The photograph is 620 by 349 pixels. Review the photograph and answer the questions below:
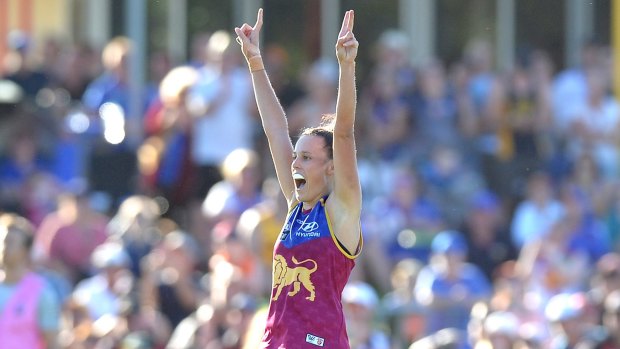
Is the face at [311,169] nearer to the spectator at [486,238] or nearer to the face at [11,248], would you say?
the face at [11,248]

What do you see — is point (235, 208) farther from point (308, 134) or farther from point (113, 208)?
point (308, 134)

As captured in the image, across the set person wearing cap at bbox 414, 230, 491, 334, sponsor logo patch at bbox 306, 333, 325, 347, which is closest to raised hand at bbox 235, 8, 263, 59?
sponsor logo patch at bbox 306, 333, 325, 347

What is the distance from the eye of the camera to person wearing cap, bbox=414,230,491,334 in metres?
11.6

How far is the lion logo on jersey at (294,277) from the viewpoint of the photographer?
20.1 feet

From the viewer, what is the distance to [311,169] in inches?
247

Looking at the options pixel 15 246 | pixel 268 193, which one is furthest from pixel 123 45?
pixel 15 246

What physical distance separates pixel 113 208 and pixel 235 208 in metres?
1.71

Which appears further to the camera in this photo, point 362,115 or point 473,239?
point 362,115

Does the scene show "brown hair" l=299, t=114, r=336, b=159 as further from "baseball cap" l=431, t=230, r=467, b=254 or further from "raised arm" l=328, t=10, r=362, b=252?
A: "baseball cap" l=431, t=230, r=467, b=254

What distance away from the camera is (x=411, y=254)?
507 inches

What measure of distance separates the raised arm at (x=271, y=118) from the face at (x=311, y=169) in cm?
37

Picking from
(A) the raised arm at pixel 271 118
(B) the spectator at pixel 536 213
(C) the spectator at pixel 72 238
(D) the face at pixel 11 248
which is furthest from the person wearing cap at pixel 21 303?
(B) the spectator at pixel 536 213

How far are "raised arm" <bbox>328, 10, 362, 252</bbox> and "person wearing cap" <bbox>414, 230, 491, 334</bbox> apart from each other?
214 inches

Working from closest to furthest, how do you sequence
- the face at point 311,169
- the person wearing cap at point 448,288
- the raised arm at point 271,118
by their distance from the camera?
the face at point 311,169
the raised arm at point 271,118
the person wearing cap at point 448,288
